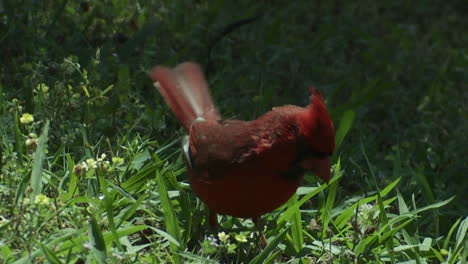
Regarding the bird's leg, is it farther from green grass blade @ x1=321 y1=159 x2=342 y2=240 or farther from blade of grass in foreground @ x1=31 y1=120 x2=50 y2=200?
blade of grass in foreground @ x1=31 y1=120 x2=50 y2=200

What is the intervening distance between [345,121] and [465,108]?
1.22 meters

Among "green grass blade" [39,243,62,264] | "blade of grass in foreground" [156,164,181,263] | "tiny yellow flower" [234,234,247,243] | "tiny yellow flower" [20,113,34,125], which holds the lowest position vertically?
"tiny yellow flower" [234,234,247,243]

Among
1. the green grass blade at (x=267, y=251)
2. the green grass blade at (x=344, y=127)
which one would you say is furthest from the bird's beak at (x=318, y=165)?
the green grass blade at (x=344, y=127)

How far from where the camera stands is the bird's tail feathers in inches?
161

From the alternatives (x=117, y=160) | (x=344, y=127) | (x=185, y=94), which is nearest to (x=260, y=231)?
(x=117, y=160)

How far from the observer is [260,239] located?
3.70 meters

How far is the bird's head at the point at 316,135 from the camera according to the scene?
333 cm

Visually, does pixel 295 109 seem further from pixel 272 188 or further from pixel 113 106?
pixel 113 106

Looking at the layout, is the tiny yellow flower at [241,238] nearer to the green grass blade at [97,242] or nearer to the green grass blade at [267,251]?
the green grass blade at [267,251]

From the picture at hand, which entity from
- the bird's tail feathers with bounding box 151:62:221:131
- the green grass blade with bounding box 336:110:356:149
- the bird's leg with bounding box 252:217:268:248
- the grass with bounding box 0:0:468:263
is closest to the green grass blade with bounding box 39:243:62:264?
the grass with bounding box 0:0:468:263

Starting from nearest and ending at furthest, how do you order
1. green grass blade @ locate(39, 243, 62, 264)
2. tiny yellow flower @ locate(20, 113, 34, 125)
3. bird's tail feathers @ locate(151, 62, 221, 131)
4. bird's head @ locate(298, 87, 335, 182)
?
1. green grass blade @ locate(39, 243, 62, 264)
2. bird's head @ locate(298, 87, 335, 182)
3. tiny yellow flower @ locate(20, 113, 34, 125)
4. bird's tail feathers @ locate(151, 62, 221, 131)

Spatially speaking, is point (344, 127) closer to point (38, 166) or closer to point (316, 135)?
point (316, 135)

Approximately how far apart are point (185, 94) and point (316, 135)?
960mm

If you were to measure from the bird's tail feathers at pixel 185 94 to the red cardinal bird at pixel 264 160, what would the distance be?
0.49m
